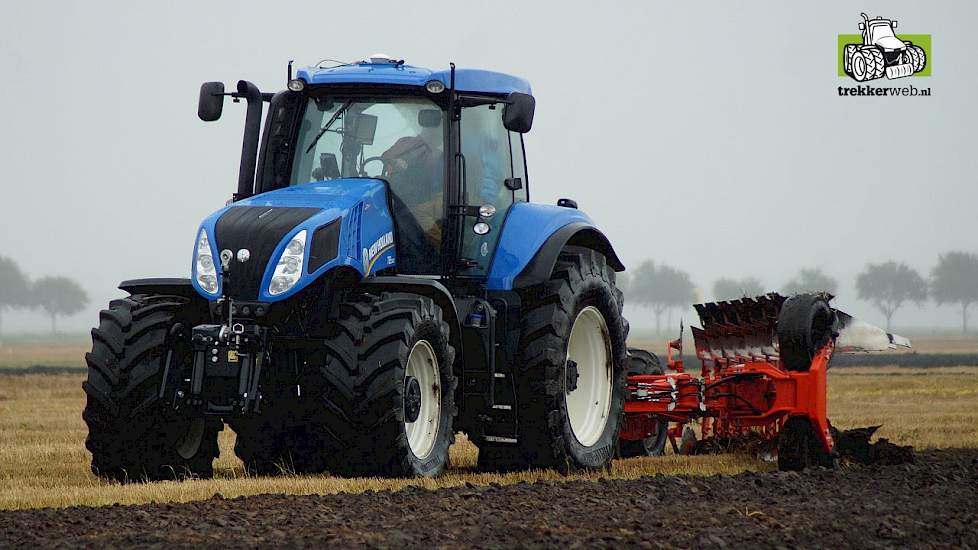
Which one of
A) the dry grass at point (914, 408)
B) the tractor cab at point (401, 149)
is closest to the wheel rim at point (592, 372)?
the tractor cab at point (401, 149)

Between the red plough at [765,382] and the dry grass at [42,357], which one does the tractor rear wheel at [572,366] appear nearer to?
the red plough at [765,382]

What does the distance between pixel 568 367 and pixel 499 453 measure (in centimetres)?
89

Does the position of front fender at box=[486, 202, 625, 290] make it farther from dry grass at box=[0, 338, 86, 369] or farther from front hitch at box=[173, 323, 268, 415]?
dry grass at box=[0, 338, 86, 369]

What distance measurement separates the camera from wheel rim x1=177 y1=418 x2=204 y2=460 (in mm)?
10633

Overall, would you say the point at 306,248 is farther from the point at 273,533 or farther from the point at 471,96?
the point at 273,533

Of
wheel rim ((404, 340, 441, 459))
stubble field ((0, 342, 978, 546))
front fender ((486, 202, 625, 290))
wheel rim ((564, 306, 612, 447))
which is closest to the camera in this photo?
stubble field ((0, 342, 978, 546))

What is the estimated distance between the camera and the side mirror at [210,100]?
34.4ft

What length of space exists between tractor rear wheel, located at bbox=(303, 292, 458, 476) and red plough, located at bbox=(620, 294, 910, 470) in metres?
3.23

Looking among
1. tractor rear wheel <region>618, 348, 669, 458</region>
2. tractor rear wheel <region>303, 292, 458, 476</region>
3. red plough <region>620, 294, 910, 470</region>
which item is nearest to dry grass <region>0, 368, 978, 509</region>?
tractor rear wheel <region>303, 292, 458, 476</region>

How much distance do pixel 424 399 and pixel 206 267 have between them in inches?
69.3

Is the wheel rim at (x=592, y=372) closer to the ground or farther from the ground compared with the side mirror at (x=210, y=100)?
closer to the ground

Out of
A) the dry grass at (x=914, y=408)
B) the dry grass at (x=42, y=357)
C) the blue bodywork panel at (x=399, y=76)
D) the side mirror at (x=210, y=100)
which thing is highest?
the blue bodywork panel at (x=399, y=76)

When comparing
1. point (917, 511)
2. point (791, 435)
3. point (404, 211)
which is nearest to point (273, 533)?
point (917, 511)

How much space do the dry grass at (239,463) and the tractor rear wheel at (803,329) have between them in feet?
3.35
